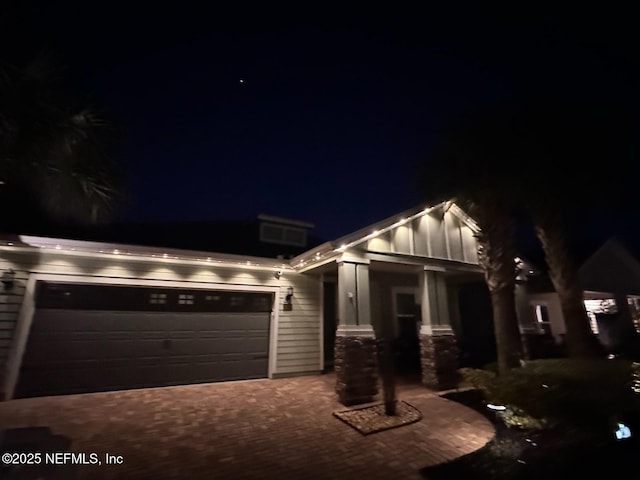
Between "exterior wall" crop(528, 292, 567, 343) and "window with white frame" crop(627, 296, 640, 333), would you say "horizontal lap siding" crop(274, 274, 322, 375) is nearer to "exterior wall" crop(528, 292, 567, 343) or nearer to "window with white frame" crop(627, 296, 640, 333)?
"exterior wall" crop(528, 292, 567, 343)

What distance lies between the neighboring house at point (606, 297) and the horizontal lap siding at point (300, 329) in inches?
335

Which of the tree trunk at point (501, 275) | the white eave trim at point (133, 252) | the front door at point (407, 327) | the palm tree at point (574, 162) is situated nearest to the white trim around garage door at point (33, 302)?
the white eave trim at point (133, 252)

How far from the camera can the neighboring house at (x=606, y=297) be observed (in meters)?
12.4

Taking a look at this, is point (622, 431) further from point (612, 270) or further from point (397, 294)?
point (612, 270)

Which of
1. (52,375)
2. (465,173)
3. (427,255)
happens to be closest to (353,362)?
(427,255)

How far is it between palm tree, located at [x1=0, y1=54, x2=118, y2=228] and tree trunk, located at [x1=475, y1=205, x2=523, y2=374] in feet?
27.5

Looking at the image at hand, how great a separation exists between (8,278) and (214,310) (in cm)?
428

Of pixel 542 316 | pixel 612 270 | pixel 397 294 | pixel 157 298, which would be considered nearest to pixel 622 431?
pixel 397 294

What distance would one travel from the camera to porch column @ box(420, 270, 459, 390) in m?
7.51

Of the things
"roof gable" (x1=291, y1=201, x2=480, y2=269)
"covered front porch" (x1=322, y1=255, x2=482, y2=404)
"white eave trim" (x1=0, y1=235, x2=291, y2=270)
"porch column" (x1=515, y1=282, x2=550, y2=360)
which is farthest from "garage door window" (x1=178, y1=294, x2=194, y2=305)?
"porch column" (x1=515, y1=282, x2=550, y2=360)

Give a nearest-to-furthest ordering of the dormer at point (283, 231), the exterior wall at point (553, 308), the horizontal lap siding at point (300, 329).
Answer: the horizontal lap siding at point (300, 329) → the dormer at point (283, 231) → the exterior wall at point (553, 308)

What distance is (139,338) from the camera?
23.8 ft

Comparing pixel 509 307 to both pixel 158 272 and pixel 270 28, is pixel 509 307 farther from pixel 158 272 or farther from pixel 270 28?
pixel 270 28

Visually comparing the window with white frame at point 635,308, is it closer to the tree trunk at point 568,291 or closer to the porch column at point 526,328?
the porch column at point 526,328
